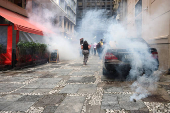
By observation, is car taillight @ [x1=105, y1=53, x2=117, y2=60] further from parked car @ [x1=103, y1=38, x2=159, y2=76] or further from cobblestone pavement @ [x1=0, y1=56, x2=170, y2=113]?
cobblestone pavement @ [x1=0, y1=56, x2=170, y2=113]

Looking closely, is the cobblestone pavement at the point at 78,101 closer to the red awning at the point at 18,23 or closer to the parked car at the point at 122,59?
the parked car at the point at 122,59

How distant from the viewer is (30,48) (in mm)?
8477

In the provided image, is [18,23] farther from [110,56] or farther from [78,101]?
[78,101]

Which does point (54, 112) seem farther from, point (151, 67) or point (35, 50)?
point (35, 50)

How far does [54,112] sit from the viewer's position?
8.14ft

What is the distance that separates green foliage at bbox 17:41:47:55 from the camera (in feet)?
25.2

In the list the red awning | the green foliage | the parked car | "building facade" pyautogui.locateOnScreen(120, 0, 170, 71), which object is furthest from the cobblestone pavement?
the red awning

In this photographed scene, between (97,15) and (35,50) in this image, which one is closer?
(35,50)

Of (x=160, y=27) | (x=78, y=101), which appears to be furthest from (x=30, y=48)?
(x=160, y=27)

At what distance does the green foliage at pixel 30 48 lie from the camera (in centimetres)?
767

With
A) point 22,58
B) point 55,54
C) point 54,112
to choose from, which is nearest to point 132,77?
point 54,112

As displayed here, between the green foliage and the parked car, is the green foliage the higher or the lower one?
the higher one

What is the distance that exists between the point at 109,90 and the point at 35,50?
6.54 meters

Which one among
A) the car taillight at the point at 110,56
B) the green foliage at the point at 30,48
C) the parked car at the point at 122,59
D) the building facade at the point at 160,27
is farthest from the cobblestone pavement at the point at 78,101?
the green foliage at the point at 30,48
